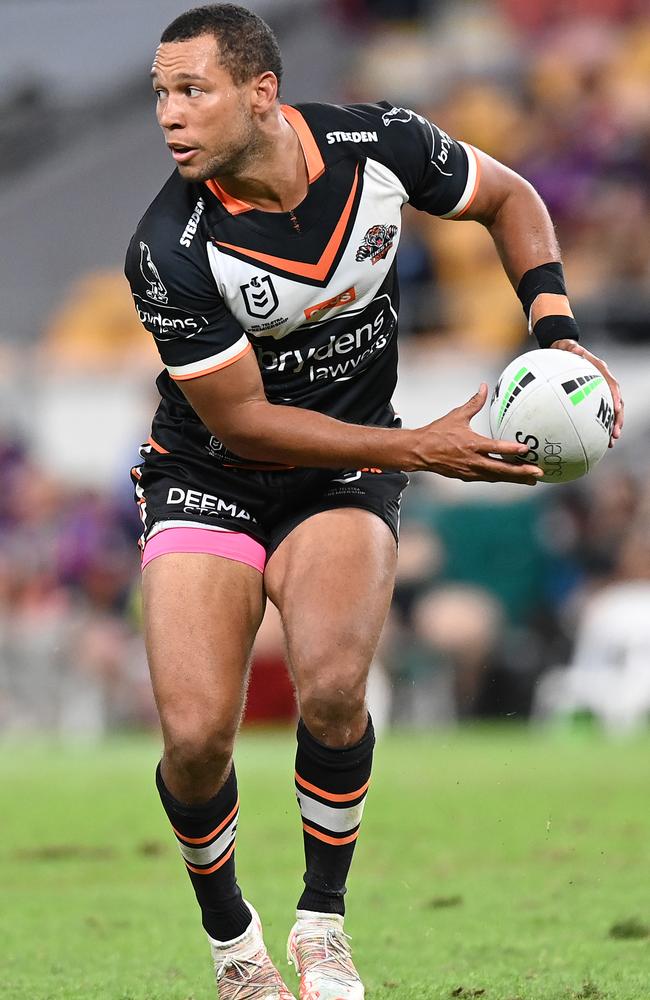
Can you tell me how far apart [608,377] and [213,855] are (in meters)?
1.97

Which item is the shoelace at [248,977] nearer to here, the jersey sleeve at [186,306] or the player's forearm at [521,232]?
the jersey sleeve at [186,306]

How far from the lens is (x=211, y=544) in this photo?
5.21m

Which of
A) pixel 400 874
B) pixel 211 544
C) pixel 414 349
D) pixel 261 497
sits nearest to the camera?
pixel 211 544

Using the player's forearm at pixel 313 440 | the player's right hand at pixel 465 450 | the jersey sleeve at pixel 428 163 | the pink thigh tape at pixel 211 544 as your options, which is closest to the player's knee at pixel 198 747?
the pink thigh tape at pixel 211 544

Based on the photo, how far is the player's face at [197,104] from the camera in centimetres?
486

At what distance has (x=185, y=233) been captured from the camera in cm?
496

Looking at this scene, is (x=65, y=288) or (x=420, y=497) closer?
(x=420, y=497)

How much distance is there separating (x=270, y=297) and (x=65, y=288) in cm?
1568

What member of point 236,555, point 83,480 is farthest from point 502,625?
point 236,555

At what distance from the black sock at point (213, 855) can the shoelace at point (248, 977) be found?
0.30 ft

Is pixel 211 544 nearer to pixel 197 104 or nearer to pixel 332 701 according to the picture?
pixel 332 701

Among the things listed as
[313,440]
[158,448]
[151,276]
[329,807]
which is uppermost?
[151,276]

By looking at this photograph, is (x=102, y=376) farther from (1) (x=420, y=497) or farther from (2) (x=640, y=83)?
(2) (x=640, y=83)

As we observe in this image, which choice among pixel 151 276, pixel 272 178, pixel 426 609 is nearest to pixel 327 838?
pixel 151 276
